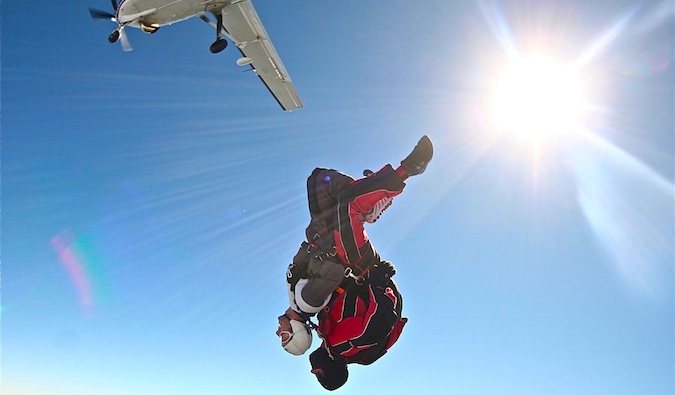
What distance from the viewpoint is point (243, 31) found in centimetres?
1280

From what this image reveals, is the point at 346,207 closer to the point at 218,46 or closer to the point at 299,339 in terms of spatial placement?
the point at 299,339

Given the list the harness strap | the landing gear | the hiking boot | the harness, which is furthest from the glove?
the landing gear

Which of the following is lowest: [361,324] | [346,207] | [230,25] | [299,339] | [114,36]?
[299,339]

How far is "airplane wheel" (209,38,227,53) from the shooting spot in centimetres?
1177

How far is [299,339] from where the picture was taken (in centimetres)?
305

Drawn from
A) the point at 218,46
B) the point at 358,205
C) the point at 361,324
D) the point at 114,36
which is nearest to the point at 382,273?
the point at 361,324

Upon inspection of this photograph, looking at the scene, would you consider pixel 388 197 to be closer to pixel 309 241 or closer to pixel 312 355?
pixel 309 241

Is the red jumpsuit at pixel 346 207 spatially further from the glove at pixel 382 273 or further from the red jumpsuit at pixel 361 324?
the red jumpsuit at pixel 361 324

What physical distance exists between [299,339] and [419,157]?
1.79m

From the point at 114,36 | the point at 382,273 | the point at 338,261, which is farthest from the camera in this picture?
the point at 114,36

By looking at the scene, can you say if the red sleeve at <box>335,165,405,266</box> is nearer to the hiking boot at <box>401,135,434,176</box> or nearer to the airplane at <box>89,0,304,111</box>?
the hiking boot at <box>401,135,434,176</box>

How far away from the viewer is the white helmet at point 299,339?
120 inches

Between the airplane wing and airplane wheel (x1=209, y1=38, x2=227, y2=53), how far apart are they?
3.52 feet

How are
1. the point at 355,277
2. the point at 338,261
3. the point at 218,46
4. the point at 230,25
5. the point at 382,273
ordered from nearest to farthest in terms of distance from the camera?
the point at 338,261
the point at 355,277
the point at 382,273
the point at 218,46
the point at 230,25
